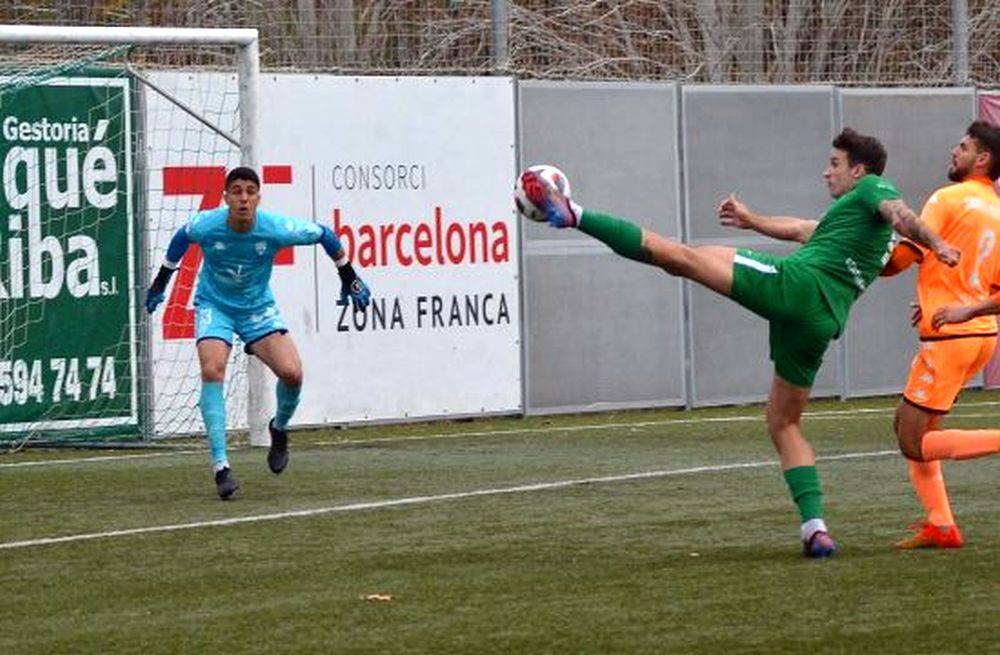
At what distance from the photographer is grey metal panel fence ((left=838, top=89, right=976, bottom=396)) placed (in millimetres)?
22828

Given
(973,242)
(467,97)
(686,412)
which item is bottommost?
(686,412)

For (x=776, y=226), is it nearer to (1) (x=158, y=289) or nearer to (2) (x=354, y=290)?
(2) (x=354, y=290)

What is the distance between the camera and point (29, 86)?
1812cm

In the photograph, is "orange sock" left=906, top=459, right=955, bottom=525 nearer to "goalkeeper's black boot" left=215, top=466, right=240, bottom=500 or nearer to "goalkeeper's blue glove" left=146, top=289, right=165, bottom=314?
"goalkeeper's black boot" left=215, top=466, right=240, bottom=500

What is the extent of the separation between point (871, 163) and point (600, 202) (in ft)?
33.9

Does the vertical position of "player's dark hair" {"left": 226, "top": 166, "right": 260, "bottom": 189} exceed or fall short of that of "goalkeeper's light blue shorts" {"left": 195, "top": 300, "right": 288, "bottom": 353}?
it exceeds it

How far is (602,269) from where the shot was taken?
2133 cm

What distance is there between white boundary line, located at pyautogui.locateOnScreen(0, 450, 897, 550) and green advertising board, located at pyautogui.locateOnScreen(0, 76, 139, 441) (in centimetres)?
498

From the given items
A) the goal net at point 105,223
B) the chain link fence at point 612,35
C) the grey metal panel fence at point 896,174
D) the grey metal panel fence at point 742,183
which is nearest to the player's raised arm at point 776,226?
the goal net at point 105,223

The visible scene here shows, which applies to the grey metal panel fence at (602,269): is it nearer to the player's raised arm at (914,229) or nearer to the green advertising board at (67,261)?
the green advertising board at (67,261)

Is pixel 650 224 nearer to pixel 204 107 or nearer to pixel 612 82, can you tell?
pixel 612 82

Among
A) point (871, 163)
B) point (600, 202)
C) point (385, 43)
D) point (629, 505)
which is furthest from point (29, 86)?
point (871, 163)

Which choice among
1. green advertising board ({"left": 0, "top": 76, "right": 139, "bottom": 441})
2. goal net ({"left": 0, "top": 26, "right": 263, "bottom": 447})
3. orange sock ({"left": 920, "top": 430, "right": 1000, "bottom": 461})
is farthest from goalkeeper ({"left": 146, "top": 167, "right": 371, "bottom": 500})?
orange sock ({"left": 920, "top": 430, "right": 1000, "bottom": 461})

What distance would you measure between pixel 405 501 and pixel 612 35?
9335 mm
